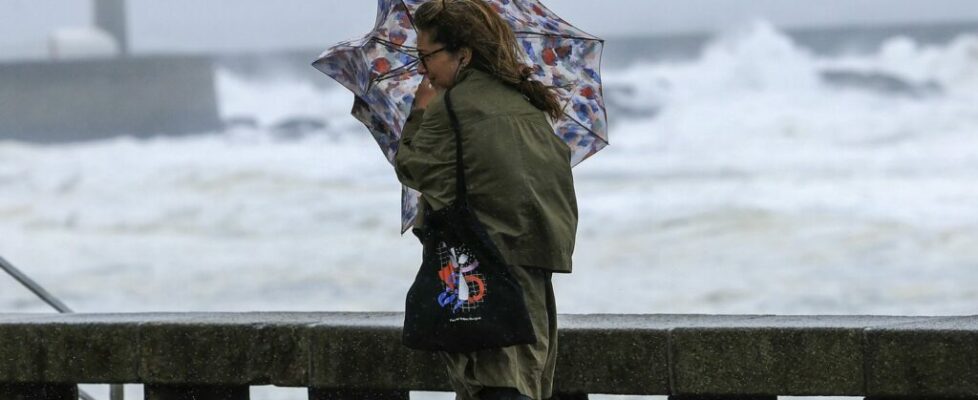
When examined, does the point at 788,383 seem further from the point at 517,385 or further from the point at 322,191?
the point at 322,191

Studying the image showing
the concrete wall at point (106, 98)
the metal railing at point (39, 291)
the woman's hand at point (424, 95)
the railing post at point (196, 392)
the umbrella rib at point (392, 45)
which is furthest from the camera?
the concrete wall at point (106, 98)

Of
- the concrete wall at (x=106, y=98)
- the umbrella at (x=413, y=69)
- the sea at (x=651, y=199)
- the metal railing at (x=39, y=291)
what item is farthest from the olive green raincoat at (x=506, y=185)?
the concrete wall at (x=106, y=98)

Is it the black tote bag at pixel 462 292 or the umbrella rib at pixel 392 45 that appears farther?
the umbrella rib at pixel 392 45

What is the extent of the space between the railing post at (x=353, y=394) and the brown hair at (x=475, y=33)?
1244 mm

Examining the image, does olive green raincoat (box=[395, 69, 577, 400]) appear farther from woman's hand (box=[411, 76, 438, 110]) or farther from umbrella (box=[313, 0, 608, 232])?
umbrella (box=[313, 0, 608, 232])

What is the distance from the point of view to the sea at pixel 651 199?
56.8 feet

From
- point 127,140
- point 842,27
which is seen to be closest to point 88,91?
point 127,140

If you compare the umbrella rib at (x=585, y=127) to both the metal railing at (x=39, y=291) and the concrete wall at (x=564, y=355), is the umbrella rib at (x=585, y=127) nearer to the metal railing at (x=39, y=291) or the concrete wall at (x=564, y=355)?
the concrete wall at (x=564, y=355)

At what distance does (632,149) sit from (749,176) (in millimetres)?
5631

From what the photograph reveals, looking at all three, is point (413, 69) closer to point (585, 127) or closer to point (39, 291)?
point (585, 127)

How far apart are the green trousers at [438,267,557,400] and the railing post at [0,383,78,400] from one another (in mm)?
1651

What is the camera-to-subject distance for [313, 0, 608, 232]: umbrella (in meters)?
3.48

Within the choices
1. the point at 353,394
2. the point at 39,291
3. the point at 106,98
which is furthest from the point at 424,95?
the point at 106,98

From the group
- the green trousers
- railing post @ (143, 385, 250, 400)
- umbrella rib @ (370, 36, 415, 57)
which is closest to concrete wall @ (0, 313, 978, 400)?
railing post @ (143, 385, 250, 400)
